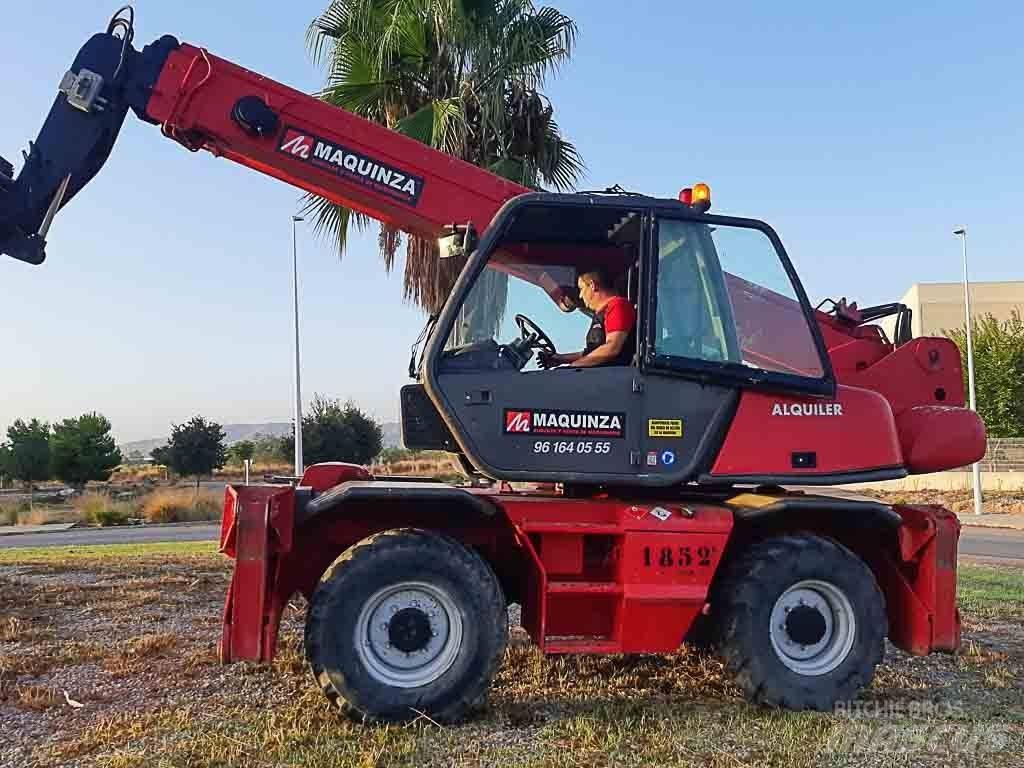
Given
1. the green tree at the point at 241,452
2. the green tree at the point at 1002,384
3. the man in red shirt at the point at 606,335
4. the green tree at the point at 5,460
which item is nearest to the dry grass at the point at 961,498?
the green tree at the point at 1002,384

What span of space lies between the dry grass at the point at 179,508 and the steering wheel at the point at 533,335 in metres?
23.2

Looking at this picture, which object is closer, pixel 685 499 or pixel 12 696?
pixel 12 696

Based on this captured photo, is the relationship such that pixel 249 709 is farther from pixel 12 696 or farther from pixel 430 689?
pixel 12 696

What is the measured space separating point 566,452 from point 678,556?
2.81 feet

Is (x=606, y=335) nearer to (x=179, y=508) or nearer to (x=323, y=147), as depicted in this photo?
(x=323, y=147)

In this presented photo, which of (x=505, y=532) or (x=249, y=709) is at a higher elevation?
(x=505, y=532)

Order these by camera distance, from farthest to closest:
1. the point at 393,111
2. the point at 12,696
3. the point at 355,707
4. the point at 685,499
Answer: the point at 393,111, the point at 685,499, the point at 12,696, the point at 355,707

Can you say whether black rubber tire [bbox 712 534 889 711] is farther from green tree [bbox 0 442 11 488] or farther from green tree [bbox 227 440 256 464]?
green tree [bbox 227 440 256 464]

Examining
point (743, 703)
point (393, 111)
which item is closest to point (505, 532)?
point (743, 703)

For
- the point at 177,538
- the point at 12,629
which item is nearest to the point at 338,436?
the point at 177,538

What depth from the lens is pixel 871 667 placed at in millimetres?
5387

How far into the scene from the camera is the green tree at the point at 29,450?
137 ft

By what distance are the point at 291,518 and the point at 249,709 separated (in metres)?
1.10

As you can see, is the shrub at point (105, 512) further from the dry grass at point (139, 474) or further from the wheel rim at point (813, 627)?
the wheel rim at point (813, 627)
